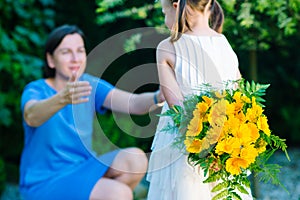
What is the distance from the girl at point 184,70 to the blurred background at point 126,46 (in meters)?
0.84

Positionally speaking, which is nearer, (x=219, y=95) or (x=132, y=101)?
(x=219, y=95)

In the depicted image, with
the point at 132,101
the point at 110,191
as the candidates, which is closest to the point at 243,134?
the point at 110,191

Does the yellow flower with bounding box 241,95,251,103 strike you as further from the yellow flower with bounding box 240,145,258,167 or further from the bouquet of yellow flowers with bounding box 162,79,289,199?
the yellow flower with bounding box 240,145,258,167

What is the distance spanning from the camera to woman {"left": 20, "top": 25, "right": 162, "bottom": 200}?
3.23 m

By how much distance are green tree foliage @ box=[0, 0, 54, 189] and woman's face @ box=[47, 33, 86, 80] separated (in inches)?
51.8

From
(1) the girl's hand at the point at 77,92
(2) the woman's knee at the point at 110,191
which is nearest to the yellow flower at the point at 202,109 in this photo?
(1) the girl's hand at the point at 77,92

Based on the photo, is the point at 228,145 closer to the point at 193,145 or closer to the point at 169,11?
the point at 193,145

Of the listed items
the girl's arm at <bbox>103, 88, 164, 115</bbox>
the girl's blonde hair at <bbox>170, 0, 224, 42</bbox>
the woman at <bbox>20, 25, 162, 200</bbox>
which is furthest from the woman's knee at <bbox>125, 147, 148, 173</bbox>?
the girl's blonde hair at <bbox>170, 0, 224, 42</bbox>

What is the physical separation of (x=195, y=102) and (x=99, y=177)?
1211 mm

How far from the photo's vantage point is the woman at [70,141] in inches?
127

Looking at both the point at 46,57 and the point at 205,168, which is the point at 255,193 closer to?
the point at 46,57

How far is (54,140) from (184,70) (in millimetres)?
1320

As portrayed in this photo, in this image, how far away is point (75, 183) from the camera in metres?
3.24

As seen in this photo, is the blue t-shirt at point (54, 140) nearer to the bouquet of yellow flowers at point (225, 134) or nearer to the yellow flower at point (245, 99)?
the bouquet of yellow flowers at point (225, 134)
